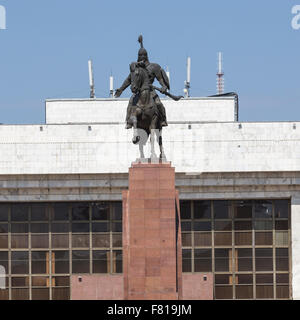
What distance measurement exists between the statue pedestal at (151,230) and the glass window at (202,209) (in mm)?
17013

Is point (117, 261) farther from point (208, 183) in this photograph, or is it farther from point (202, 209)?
point (208, 183)

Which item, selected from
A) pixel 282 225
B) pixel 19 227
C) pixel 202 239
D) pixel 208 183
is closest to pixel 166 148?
pixel 208 183

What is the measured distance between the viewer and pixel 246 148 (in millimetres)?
48656

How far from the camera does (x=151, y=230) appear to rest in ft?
108

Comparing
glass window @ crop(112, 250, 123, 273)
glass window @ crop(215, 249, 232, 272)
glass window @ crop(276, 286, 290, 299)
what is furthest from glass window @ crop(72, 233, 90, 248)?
glass window @ crop(276, 286, 290, 299)

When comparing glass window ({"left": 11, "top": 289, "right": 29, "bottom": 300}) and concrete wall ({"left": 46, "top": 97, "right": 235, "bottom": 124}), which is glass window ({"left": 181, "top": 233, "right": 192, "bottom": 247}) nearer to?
glass window ({"left": 11, "top": 289, "right": 29, "bottom": 300})

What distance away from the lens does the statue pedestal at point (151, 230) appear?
107ft

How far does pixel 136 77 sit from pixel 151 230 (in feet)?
19.5

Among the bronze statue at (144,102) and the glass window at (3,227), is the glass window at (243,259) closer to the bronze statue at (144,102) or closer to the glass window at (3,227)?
the glass window at (3,227)

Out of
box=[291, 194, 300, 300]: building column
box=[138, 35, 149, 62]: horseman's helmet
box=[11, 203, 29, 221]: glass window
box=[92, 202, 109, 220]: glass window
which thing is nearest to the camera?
box=[138, 35, 149, 62]: horseman's helmet

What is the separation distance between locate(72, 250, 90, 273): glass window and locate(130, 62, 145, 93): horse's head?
1833 centimetres

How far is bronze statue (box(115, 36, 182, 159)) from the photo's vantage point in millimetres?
33719
